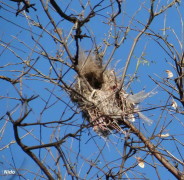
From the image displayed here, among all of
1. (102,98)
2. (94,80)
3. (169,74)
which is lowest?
(169,74)

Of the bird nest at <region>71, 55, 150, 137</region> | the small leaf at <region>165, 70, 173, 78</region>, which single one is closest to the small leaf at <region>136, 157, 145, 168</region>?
the bird nest at <region>71, 55, 150, 137</region>

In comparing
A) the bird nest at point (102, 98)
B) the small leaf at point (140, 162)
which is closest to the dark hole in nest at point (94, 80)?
the bird nest at point (102, 98)

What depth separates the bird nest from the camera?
473 cm

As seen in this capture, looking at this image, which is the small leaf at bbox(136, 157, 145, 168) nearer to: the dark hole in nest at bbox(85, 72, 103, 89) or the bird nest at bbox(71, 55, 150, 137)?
the bird nest at bbox(71, 55, 150, 137)

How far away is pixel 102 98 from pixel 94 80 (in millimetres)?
450

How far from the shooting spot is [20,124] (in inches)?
116

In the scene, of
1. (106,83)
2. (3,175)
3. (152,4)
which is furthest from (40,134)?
(106,83)

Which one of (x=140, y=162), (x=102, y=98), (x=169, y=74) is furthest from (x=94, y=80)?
(x=140, y=162)

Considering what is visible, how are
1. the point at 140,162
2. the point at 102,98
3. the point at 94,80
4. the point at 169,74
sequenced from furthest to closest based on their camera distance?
the point at 94,80 < the point at 102,98 < the point at 169,74 < the point at 140,162

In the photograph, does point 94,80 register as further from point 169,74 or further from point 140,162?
point 140,162

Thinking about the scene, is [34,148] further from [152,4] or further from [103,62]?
[103,62]

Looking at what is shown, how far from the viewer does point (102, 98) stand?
5.02 meters

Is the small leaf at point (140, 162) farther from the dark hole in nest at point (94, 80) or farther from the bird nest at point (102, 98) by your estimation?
the dark hole in nest at point (94, 80)

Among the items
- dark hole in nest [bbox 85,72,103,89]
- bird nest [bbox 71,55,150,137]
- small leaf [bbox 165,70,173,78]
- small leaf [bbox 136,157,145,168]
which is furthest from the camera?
dark hole in nest [bbox 85,72,103,89]
